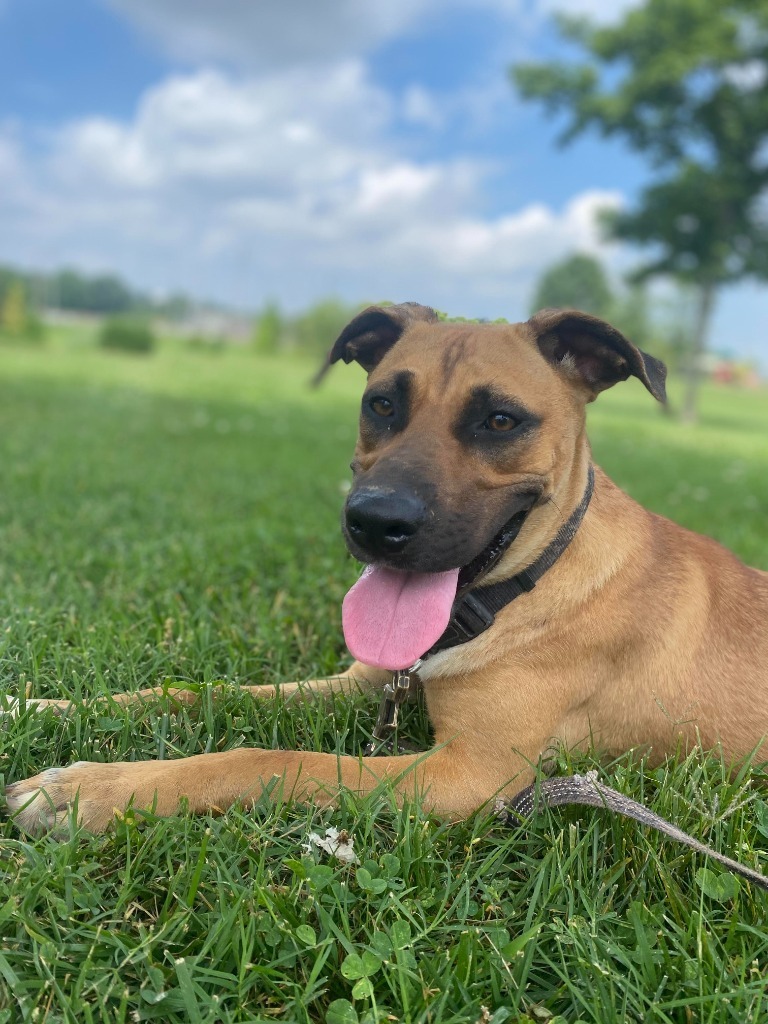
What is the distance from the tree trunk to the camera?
1129 inches

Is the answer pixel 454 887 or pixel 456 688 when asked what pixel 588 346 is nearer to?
pixel 456 688

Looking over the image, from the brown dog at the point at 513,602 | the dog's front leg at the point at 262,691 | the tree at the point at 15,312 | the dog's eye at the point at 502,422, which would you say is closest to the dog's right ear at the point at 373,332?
the brown dog at the point at 513,602

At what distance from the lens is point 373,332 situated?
3416mm

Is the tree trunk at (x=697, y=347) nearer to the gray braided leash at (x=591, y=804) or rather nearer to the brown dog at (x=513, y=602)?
the brown dog at (x=513, y=602)

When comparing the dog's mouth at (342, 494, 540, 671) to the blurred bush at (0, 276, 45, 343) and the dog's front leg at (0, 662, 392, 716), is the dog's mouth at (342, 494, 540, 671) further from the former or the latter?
Answer: the blurred bush at (0, 276, 45, 343)

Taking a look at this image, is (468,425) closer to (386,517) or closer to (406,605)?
(386,517)

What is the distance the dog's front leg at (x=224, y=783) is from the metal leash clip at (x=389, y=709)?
26cm

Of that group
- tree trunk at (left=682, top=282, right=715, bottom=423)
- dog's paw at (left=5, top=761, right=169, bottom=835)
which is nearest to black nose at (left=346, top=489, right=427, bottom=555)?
dog's paw at (left=5, top=761, right=169, bottom=835)

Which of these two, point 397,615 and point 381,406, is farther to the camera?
point 381,406

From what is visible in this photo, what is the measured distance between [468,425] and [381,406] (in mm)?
392

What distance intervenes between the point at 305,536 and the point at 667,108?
2900 cm

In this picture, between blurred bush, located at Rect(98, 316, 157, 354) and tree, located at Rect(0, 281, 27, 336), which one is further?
blurred bush, located at Rect(98, 316, 157, 354)

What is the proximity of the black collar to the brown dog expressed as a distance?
2 cm

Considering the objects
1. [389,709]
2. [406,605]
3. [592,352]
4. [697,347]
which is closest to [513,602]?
[406,605]
